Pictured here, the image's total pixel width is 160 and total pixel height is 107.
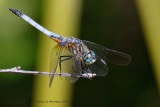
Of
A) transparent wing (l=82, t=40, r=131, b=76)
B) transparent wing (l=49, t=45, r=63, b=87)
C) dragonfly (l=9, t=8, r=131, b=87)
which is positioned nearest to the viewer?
transparent wing (l=49, t=45, r=63, b=87)

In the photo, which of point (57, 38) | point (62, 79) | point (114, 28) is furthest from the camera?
point (114, 28)

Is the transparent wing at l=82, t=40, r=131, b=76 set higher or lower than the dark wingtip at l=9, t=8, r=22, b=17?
lower

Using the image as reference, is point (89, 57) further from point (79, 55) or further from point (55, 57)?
point (55, 57)

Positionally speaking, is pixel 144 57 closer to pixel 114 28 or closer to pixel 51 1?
pixel 114 28

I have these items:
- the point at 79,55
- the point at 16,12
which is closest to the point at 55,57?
the point at 79,55

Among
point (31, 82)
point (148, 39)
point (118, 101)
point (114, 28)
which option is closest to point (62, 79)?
point (31, 82)

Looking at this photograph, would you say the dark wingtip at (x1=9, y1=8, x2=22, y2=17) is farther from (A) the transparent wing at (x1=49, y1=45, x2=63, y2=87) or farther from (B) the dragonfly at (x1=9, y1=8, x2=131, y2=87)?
(A) the transparent wing at (x1=49, y1=45, x2=63, y2=87)

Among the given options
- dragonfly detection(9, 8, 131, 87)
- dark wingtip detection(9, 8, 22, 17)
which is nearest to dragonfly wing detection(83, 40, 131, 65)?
Result: dragonfly detection(9, 8, 131, 87)
